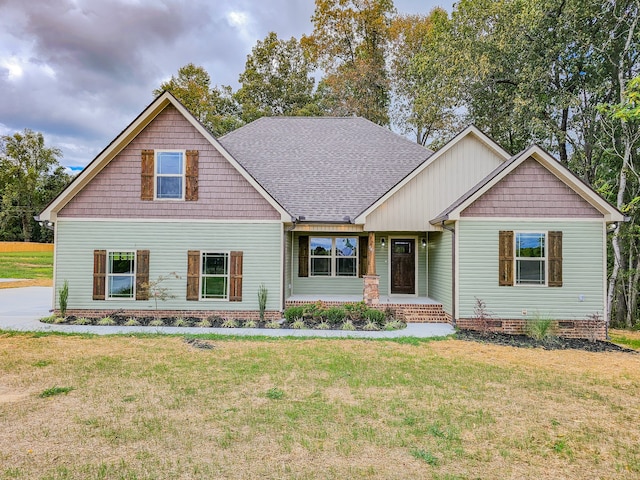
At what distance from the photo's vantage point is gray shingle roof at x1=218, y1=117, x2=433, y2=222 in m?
13.7

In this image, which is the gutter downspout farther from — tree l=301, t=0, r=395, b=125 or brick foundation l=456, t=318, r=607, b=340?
tree l=301, t=0, r=395, b=125

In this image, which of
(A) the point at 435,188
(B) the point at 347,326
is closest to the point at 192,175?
(B) the point at 347,326

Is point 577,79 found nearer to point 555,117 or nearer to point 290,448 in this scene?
point 555,117

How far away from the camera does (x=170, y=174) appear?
12.0 meters

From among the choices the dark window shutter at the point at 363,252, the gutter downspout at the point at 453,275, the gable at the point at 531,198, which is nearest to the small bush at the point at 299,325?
the dark window shutter at the point at 363,252

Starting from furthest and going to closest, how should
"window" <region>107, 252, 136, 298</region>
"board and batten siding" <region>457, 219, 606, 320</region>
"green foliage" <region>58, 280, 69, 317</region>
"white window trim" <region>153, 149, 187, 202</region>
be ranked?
1. "white window trim" <region>153, 149, 187, 202</region>
2. "window" <region>107, 252, 136, 298</region>
3. "green foliage" <region>58, 280, 69, 317</region>
4. "board and batten siding" <region>457, 219, 606, 320</region>

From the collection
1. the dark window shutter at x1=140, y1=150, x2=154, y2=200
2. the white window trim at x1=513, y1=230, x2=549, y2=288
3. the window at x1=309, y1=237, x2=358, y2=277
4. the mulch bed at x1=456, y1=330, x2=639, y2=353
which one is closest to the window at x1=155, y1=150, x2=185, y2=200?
the dark window shutter at x1=140, y1=150, x2=154, y2=200

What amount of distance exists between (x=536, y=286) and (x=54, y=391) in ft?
36.3

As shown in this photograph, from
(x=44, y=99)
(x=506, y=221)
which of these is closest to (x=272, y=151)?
(x=506, y=221)

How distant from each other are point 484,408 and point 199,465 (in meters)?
3.69

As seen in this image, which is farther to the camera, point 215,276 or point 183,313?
point 215,276

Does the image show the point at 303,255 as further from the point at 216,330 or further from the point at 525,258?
the point at 525,258

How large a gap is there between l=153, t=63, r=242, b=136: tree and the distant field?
50.8 feet

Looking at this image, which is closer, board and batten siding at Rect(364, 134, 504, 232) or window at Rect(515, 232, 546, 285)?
window at Rect(515, 232, 546, 285)
